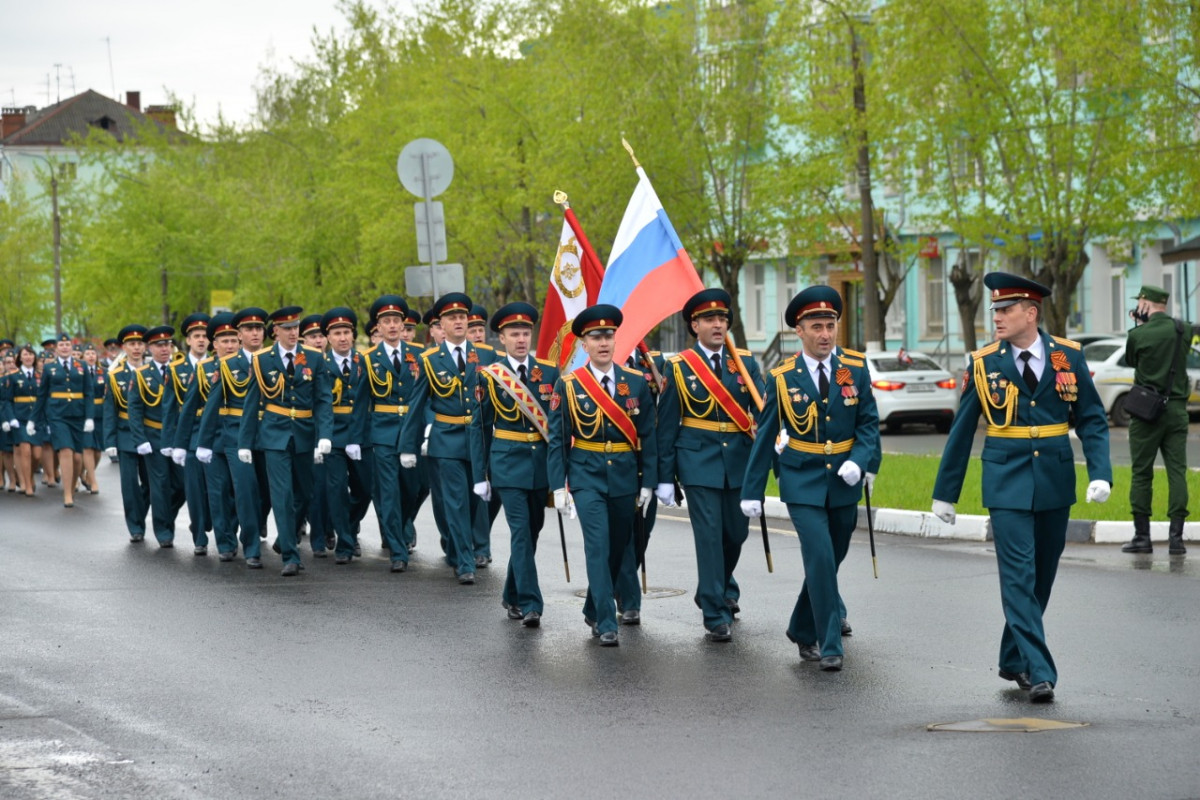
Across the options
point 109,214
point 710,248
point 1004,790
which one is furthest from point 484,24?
point 1004,790

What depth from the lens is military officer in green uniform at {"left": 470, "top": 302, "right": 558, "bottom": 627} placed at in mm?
10492

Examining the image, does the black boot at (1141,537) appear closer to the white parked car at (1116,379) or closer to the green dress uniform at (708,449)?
the green dress uniform at (708,449)

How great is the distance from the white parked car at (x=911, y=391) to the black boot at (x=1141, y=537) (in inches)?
661

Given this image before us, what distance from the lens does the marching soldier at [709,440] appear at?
9758 millimetres

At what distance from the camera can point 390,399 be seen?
13773 millimetres

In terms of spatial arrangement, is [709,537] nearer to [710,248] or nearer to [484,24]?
[710,248]

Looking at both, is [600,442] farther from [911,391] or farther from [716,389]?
[911,391]

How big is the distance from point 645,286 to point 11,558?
6345mm

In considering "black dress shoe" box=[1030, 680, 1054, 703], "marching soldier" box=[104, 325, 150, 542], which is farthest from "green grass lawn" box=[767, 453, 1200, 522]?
"black dress shoe" box=[1030, 680, 1054, 703]

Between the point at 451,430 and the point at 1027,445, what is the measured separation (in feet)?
17.3

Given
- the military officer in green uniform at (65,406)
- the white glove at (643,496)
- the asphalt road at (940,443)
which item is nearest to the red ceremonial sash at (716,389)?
the white glove at (643,496)

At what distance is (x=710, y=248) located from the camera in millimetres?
36688

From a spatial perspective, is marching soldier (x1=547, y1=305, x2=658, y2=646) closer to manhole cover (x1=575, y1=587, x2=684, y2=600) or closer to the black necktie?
manhole cover (x1=575, y1=587, x2=684, y2=600)

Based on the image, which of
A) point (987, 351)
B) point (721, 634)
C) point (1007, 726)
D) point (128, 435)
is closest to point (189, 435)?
point (128, 435)
